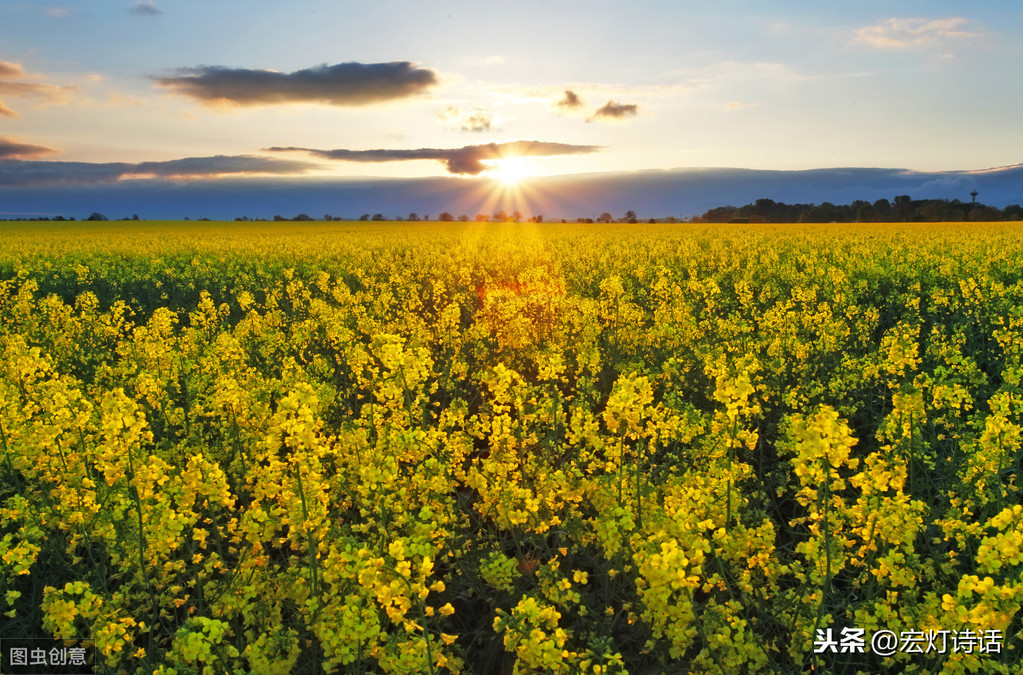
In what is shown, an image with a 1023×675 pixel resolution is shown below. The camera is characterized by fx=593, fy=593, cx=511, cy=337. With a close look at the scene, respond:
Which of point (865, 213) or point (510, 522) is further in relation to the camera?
point (865, 213)

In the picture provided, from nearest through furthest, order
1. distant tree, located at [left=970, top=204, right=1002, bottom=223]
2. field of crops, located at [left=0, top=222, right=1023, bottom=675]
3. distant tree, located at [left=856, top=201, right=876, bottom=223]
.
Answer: field of crops, located at [left=0, top=222, right=1023, bottom=675], distant tree, located at [left=970, top=204, right=1002, bottom=223], distant tree, located at [left=856, top=201, right=876, bottom=223]

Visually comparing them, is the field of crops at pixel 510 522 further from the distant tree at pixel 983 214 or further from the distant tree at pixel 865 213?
the distant tree at pixel 865 213

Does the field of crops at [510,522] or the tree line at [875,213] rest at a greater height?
the tree line at [875,213]

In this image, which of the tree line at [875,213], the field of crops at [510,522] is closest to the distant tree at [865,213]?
the tree line at [875,213]

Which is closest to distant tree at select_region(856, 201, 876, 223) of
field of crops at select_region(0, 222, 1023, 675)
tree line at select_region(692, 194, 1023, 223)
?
tree line at select_region(692, 194, 1023, 223)

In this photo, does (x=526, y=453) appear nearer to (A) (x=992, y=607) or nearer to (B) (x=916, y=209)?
(A) (x=992, y=607)

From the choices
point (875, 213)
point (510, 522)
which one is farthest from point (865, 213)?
point (510, 522)

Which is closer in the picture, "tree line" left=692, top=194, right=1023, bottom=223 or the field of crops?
the field of crops

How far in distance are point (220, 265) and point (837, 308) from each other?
19720mm

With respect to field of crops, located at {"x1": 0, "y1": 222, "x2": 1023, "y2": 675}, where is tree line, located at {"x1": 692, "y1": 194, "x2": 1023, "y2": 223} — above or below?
above

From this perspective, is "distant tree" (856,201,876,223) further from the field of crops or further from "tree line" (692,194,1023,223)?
the field of crops

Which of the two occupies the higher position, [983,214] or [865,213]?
[865,213]

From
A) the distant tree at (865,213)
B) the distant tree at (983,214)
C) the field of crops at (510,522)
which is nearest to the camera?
the field of crops at (510,522)

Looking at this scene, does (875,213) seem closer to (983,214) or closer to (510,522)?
(983,214)
